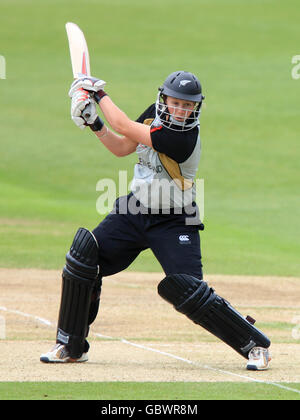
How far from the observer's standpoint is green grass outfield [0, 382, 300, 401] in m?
5.17

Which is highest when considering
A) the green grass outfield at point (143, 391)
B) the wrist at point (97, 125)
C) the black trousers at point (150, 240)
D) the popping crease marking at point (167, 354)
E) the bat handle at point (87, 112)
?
the bat handle at point (87, 112)

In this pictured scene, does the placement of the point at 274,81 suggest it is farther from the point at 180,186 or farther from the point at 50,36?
the point at 180,186

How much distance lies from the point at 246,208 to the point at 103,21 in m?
20.0

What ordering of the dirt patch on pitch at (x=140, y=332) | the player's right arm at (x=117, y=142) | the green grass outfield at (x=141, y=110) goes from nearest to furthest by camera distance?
the dirt patch on pitch at (x=140, y=332)
the player's right arm at (x=117, y=142)
the green grass outfield at (x=141, y=110)

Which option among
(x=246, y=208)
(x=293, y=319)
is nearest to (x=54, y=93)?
(x=246, y=208)

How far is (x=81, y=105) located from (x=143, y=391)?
6.45 feet

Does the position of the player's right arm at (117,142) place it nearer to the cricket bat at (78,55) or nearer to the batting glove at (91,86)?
the batting glove at (91,86)

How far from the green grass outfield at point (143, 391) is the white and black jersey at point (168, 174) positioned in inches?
52.1

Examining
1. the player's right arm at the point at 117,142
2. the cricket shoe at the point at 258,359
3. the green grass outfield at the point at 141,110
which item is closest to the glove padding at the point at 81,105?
the player's right arm at the point at 117,142

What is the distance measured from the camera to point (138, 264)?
13758 mm

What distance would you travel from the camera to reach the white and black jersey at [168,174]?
6199mm

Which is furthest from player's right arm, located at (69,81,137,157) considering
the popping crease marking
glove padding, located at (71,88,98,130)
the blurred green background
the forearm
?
the blurred green background

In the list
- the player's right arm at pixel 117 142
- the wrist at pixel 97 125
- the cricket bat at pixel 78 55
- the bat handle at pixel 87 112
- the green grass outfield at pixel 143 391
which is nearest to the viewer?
the green grass outfield at pixel 143 391

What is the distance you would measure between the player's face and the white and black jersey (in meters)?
0.11
